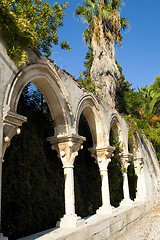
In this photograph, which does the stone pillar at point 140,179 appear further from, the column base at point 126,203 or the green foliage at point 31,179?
the green foliage at point 31,179

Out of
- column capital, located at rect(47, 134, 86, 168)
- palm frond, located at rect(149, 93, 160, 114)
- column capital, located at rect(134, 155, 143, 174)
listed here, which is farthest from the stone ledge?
palm frond, located at rect(149, 93, 160, 114)

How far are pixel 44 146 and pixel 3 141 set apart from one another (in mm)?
2350

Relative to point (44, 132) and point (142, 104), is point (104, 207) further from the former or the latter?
point (142, 104)

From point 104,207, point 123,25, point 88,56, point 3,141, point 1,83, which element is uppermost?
point 88,56

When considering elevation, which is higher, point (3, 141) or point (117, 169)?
point (3, 141)

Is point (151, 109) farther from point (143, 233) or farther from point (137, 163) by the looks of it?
point (143, 233)

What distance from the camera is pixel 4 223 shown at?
4.35 m

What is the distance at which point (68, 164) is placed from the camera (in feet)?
16.9

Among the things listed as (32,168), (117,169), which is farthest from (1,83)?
(117,169)

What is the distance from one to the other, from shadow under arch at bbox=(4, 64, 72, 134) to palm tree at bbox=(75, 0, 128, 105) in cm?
735

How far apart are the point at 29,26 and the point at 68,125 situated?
226cm

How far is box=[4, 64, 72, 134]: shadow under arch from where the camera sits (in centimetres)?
400

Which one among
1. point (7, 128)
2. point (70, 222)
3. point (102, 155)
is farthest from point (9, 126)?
point (102, 155)

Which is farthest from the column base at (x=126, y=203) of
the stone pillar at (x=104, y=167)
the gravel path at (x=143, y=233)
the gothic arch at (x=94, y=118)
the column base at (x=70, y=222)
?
the column base at (x=70, y=222)
